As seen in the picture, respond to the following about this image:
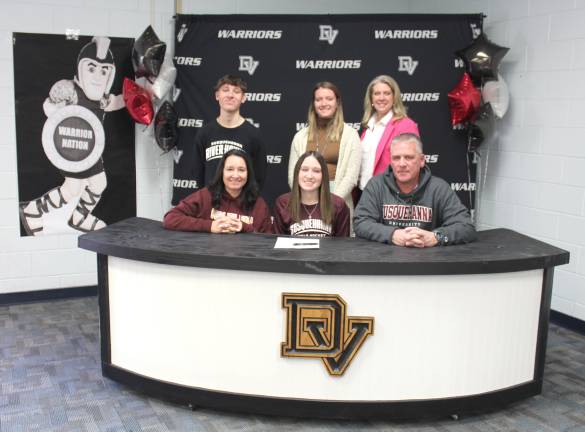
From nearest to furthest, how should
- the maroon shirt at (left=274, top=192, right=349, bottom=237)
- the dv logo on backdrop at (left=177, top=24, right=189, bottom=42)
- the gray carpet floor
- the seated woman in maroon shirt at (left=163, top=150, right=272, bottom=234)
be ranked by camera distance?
the gray carpet floor
the seated woman in maroon shirt at (left=163, top=150, right=272, bottom=234)
the maroon shirt at (left=274, top=192, right=349, bottom=237)
the dv logo on backdrop at (left=177, top=24, right=189, bottom=42)

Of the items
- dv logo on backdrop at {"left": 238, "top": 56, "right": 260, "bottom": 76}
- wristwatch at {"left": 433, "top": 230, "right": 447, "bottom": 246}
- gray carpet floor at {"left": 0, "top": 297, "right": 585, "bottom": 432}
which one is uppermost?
dv logo on backdrop at {"left": 238, "top": 56, "right": 260, "bottom": 76}

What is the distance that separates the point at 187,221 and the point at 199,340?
612 mm

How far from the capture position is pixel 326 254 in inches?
95.6

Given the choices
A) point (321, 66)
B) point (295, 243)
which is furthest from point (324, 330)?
point (321, 66)

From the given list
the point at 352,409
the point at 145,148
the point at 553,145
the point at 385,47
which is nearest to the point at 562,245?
the point at 553,145

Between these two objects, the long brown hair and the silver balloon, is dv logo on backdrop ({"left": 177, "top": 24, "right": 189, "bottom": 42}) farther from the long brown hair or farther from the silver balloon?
the silver balloon

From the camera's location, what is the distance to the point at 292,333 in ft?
7.93

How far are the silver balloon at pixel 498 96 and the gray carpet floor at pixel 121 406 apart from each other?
5.30 feet

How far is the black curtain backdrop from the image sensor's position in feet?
14.4

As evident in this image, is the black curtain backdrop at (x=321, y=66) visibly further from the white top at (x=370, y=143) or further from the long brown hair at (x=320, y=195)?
the long brown hair at (x=320, y=195)

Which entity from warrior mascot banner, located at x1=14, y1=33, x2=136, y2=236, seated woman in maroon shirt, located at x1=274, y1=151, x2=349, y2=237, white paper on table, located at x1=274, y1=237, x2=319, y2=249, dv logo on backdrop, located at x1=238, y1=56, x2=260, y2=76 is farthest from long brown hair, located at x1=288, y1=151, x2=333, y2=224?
warrior mascot banner, located at x1=14, y1=33, x2=136, y2=236

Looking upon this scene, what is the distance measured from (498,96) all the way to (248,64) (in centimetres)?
177

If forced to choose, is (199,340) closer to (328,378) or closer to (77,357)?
(328,378)

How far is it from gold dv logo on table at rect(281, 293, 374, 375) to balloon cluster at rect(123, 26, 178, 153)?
7.51 feet
